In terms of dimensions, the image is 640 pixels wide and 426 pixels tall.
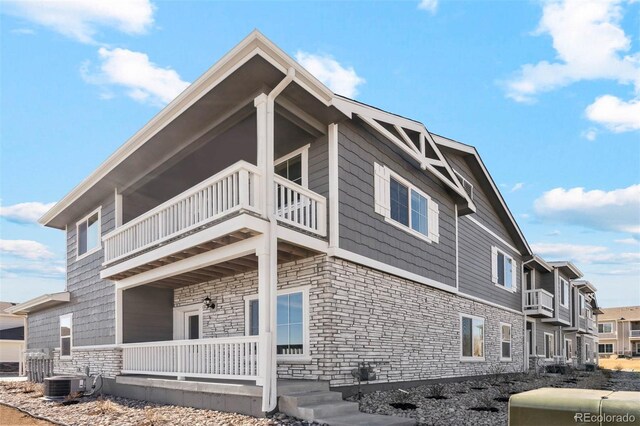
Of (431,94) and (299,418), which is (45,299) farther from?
(431,94)

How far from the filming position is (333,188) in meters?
10.5

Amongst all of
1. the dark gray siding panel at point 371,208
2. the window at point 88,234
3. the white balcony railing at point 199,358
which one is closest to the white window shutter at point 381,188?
the dark gray siding panel at point 371,208

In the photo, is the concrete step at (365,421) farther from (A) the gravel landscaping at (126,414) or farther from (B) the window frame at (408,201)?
(B) the window frame at (408,201)

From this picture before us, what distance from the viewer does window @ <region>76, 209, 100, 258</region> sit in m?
15.8

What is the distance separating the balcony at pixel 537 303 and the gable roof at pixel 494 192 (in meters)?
1.87

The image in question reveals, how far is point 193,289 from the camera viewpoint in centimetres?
1380

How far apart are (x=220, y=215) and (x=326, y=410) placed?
3.76m

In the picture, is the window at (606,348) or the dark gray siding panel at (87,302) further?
the window at (606,348)

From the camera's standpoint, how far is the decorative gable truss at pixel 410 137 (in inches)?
435

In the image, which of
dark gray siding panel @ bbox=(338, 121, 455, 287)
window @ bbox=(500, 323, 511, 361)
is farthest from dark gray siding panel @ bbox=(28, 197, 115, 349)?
window @ bbox=(500, 323, 511, 361)

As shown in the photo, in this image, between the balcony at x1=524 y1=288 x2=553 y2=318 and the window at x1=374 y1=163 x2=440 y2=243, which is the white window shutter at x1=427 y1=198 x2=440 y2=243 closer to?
the window at x1=374 y1=163 x2=440 y2=243

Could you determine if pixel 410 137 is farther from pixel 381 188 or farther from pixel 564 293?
pixel 564 293

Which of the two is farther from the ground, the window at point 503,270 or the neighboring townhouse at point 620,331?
the window at point 503,270

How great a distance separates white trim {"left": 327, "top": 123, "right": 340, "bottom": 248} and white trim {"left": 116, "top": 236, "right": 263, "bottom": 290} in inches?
72.7
